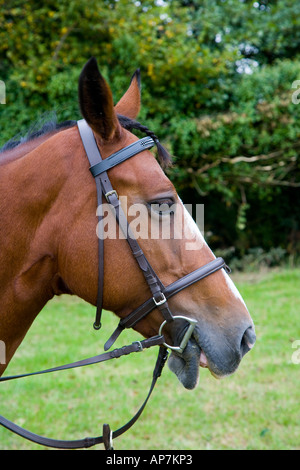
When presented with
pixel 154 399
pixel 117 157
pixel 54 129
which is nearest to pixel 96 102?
pixel 117 157

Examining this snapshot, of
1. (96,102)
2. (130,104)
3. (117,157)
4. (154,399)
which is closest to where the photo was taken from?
(96,102)

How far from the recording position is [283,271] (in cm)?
1001

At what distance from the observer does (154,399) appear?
4652 millimetres

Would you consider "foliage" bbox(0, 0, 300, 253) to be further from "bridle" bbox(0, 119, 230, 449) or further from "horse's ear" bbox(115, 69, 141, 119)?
"bridle" bbox(0, 119, 230, 449)

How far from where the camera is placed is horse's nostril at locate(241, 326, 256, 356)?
1.81m

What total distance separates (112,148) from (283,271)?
29.2 ft

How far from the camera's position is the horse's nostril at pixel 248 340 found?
1806 mm

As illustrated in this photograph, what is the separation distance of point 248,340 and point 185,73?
7007 mm

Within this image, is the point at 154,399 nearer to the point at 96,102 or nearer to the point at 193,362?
the point at 193,362

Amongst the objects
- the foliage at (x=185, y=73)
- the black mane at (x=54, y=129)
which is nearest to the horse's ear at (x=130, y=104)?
the black mane at (x=54, y=129)

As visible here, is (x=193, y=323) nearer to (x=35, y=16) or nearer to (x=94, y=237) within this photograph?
(x=94, y=237)

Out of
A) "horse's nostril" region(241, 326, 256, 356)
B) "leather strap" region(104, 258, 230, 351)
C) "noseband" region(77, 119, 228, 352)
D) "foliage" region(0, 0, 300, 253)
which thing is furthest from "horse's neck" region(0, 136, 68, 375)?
"foliage" region(0, 0, 300, 253)

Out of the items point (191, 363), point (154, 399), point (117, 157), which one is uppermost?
point (117, 157)
